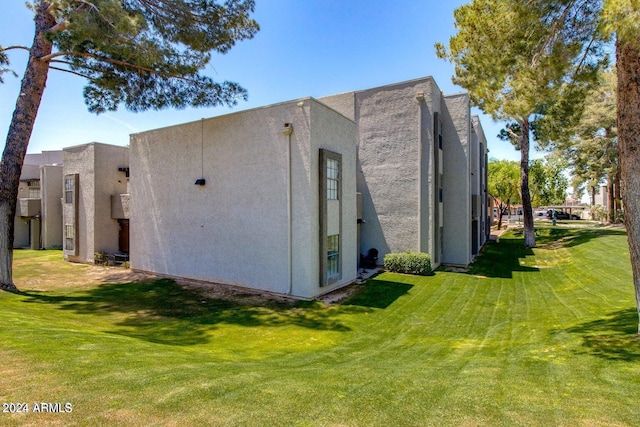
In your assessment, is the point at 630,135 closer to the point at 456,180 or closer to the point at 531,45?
the point at 531,45

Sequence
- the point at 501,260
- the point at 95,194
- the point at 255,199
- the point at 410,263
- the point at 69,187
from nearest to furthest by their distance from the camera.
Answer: the point at 255,199
the point at 410,263
the point at 95,194
the point at 69,187
the point at 501,260

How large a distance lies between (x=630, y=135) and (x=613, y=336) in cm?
440

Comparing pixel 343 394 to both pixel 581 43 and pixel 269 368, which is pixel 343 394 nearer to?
pixel 269 368

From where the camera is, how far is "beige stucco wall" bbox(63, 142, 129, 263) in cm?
1933

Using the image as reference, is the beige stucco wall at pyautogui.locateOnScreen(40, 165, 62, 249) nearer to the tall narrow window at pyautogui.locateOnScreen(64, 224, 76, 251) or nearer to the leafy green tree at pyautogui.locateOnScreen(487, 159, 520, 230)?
the tall narrow window at pyautogui.locateOnScreen(64, 224, 76, 251)

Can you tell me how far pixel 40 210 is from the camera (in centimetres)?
2575

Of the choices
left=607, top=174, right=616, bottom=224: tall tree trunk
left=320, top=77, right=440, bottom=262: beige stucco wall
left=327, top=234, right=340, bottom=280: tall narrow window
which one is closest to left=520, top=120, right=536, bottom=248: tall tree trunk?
left=320, top=77, right=440, bottom=262: beige stucco wall

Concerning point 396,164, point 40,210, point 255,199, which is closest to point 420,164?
point 396,164

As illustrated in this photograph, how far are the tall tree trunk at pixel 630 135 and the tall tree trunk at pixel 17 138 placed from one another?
57.1ft

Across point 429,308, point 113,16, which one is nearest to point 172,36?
point 113,16

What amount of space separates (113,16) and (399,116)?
13.2 meters

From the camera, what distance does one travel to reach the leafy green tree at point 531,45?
8.36 meters

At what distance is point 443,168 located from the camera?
19312mm

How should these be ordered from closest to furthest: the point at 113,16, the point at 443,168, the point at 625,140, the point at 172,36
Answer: the point at 625,140
the point at 113,16
the point at 172,36
the point at 443,168
